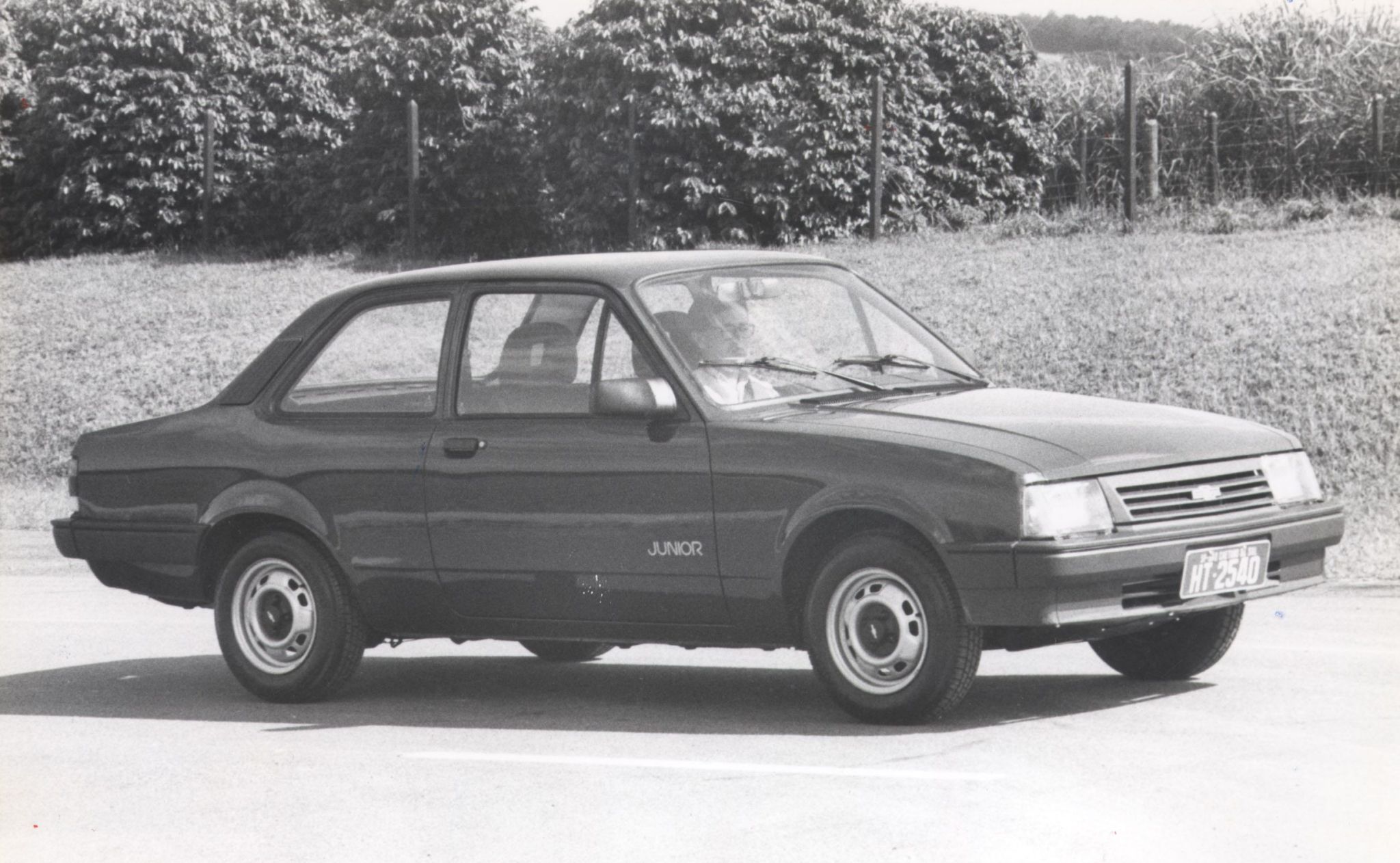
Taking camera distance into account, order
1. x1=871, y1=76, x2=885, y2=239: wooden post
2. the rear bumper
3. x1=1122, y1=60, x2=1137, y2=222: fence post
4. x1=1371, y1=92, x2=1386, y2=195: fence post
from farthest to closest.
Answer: x1=871, y1=76, x2=885, y2=239: wooden post < x1=1371, y1=92, x2=1386, y2=195: fence post < x1=1122, y1=60, x2=1137, y2=222: fence post < the rear bumper

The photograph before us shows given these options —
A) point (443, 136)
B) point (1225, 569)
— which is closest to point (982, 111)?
point (443, 136)

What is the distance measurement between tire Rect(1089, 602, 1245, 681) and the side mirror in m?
2.06

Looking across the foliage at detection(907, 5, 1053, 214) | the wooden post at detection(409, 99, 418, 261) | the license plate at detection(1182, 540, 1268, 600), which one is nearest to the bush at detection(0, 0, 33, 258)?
the wooden post at detection(409, 99, 418, 261)

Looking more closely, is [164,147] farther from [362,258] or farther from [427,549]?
[427,549]

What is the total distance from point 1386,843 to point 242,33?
31.7 metres

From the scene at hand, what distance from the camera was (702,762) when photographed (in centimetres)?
691

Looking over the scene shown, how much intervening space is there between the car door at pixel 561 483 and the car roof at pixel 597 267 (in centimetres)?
8

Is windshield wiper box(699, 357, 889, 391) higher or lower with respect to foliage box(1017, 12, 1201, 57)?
lower

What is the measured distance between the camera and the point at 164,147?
32594 mm

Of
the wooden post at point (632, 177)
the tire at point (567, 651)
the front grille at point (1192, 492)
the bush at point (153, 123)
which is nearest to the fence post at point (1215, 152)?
the wooden post at point (632, 177)

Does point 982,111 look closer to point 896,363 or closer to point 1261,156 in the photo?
point 1261,156

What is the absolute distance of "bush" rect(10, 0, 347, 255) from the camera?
32.4 metres

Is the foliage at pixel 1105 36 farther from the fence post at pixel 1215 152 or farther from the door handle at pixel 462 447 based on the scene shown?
the door handle at pixel 462 447

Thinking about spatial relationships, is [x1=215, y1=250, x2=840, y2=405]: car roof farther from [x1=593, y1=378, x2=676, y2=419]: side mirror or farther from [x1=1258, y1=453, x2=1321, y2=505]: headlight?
[x1=1258, y1=453, x2=1321, y2=505]: headlight
